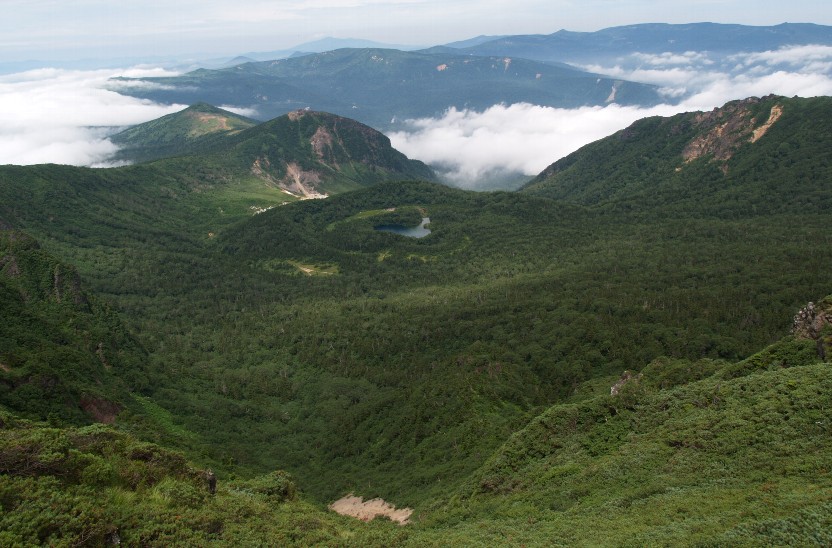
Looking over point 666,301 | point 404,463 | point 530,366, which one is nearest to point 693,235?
point 666,301

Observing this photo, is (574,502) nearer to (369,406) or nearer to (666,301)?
(369,406)

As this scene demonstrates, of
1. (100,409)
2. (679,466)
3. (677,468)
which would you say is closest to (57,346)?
(100,409)

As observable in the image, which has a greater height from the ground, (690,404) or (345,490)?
(690,404)

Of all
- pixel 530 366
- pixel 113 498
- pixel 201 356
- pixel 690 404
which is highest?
pixel 113 498

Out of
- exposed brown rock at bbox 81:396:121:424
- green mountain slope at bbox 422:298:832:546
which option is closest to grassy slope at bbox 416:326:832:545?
green mountain slope at bbox 422:298:832:546

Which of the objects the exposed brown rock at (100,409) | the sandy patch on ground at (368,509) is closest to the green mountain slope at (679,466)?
the sandy patch on ground at (368,509)

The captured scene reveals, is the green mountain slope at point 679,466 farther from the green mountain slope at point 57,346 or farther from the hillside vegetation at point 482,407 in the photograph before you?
the green mountain slope at point 57,346
